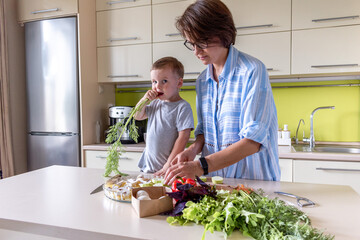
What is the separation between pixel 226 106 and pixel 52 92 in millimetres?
1927

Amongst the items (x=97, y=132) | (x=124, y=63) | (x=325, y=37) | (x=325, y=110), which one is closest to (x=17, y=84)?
(x=97, y=132)

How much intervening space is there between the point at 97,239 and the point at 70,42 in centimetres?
219

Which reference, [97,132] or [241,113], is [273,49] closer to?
[241,113]

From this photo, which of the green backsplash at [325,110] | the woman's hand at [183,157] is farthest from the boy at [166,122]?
the green backsplash at [325,110]

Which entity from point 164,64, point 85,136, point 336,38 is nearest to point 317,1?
point 336,38

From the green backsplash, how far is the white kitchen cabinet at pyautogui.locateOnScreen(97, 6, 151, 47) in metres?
1.29

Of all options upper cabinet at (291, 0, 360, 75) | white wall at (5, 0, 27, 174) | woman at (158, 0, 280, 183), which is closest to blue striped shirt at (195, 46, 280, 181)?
woman at (158, 0, 280, 183)

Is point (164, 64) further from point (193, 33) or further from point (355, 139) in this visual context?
point (355, 139)

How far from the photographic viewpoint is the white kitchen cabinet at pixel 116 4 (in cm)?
254

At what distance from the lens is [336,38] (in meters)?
2.08

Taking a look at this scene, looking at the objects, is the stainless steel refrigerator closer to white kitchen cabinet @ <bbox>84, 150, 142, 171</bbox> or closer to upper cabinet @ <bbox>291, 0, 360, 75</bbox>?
white kitchen cabinet @ <bbox>84, 150, 142, 171</bbox>

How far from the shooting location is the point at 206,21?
1.02m

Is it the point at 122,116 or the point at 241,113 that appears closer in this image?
the point at 241,113

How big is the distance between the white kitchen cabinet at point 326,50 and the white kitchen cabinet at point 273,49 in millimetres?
51
